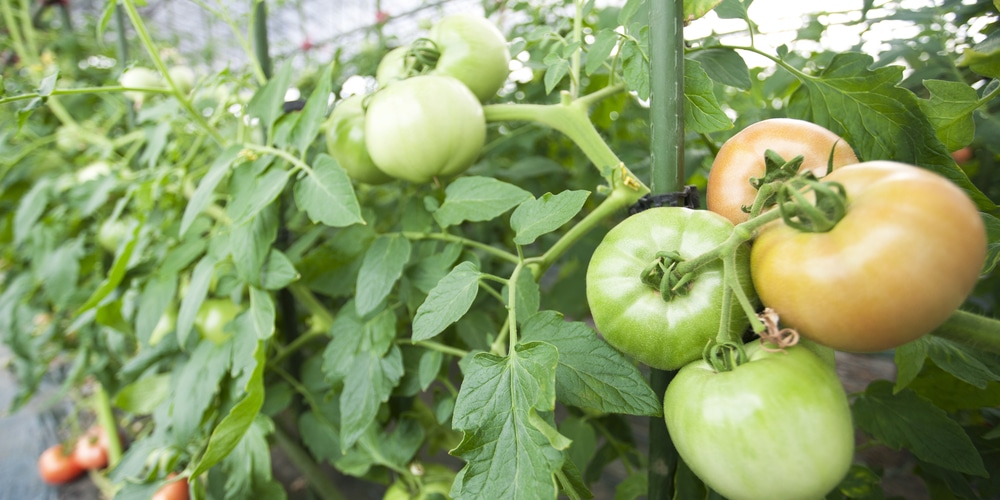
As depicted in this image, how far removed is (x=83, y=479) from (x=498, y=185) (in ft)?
5.86

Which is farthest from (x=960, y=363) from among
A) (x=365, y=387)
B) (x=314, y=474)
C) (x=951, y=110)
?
(x=314, y=474)

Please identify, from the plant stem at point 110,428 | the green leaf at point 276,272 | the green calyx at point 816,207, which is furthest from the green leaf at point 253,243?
the plant stem at point 110,428

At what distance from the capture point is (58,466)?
143cm

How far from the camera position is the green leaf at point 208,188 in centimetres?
55

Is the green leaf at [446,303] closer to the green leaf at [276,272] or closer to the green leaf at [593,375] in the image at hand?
the green leaf at [593,375]

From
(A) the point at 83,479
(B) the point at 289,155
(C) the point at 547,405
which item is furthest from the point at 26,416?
(C) the point at 547,405

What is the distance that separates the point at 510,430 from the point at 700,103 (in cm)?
29

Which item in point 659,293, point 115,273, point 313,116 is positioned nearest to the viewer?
point 659,293

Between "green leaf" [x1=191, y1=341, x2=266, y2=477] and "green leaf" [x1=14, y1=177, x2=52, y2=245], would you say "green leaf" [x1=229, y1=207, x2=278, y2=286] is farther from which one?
"green leaf" [x1=14, y1=177, x2=52, y2=245]

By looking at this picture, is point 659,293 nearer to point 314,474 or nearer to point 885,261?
point 885,261

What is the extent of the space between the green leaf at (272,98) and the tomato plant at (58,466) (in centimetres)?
144

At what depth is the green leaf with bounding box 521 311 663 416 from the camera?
13.2 inches

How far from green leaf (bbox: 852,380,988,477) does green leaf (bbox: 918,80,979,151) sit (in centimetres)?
22

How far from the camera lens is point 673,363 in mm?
332
